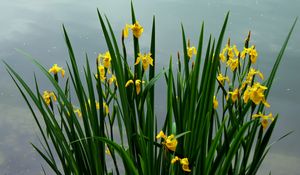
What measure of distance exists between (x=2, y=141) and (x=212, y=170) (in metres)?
1.70

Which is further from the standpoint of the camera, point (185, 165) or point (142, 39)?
point (142, 39)

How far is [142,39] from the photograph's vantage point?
157 inches

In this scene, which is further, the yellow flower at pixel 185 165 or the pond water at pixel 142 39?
the pond water at pixel 142 39

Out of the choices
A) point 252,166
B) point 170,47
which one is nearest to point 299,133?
point 170,47

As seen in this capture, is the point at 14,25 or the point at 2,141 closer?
the point at 2,141

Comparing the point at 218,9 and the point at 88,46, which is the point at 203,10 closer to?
the point at 218,9

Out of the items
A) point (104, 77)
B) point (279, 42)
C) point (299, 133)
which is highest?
point (104, 77)

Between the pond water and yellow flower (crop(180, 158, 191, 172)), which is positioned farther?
the pond water

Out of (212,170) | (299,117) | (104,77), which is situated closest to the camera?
(212,170)

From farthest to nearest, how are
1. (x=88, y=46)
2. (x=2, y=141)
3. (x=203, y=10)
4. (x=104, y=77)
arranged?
1. (x=203, y=10)
2. (x=88, y=46)
3. (x=2, y=141)
4. (x=104, y=77)

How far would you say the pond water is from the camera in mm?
2680

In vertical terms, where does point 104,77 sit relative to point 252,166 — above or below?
above

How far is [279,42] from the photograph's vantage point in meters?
4.10

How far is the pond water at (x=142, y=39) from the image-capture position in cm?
268
